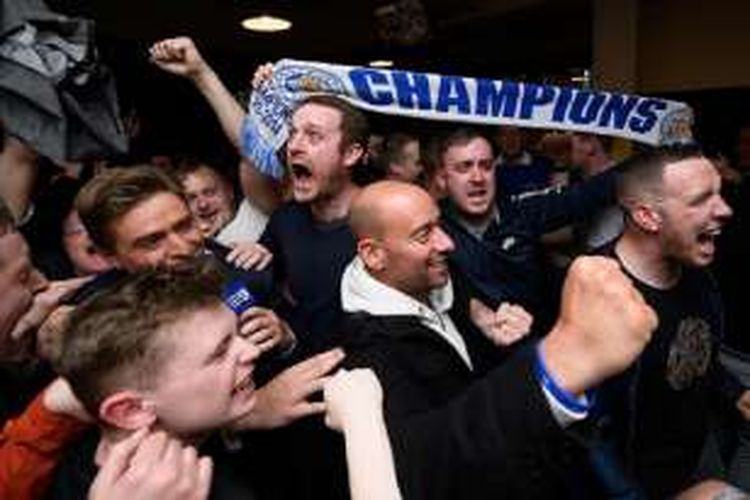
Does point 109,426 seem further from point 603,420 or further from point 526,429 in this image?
point 603,420

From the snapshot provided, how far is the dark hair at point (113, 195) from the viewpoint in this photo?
1.83m

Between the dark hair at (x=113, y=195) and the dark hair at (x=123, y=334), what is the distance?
23.0 inches

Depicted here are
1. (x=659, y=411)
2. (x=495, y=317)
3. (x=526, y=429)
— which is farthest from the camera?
(x=659, y=411)

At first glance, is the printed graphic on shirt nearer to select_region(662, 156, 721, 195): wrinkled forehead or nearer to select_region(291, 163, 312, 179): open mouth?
select_region(662, 156, 721, 195): wrinkled forehead

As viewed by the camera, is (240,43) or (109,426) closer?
(109,426)

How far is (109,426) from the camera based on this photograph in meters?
1.21

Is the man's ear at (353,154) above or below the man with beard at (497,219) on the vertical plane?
above

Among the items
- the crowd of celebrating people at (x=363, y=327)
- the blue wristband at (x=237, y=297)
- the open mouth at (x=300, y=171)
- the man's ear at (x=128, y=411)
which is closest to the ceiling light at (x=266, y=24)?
the crowd of celebrating people at (x=363, y=327)

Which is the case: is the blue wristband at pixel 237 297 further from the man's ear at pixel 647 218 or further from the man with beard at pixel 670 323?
the man's ear at pixel 647 218

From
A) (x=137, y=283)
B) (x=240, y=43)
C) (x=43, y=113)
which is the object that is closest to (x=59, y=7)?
(x=240, y=43)

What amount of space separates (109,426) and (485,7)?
4655 millimetres

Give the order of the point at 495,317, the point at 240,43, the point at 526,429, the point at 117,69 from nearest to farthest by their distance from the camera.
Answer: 1. the point at 526,429
2. the point at 495,317
3. the point at 117,69
4. the point at 240,43

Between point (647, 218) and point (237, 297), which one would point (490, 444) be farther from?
point (647, 218)

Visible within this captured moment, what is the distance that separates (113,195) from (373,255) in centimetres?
54
